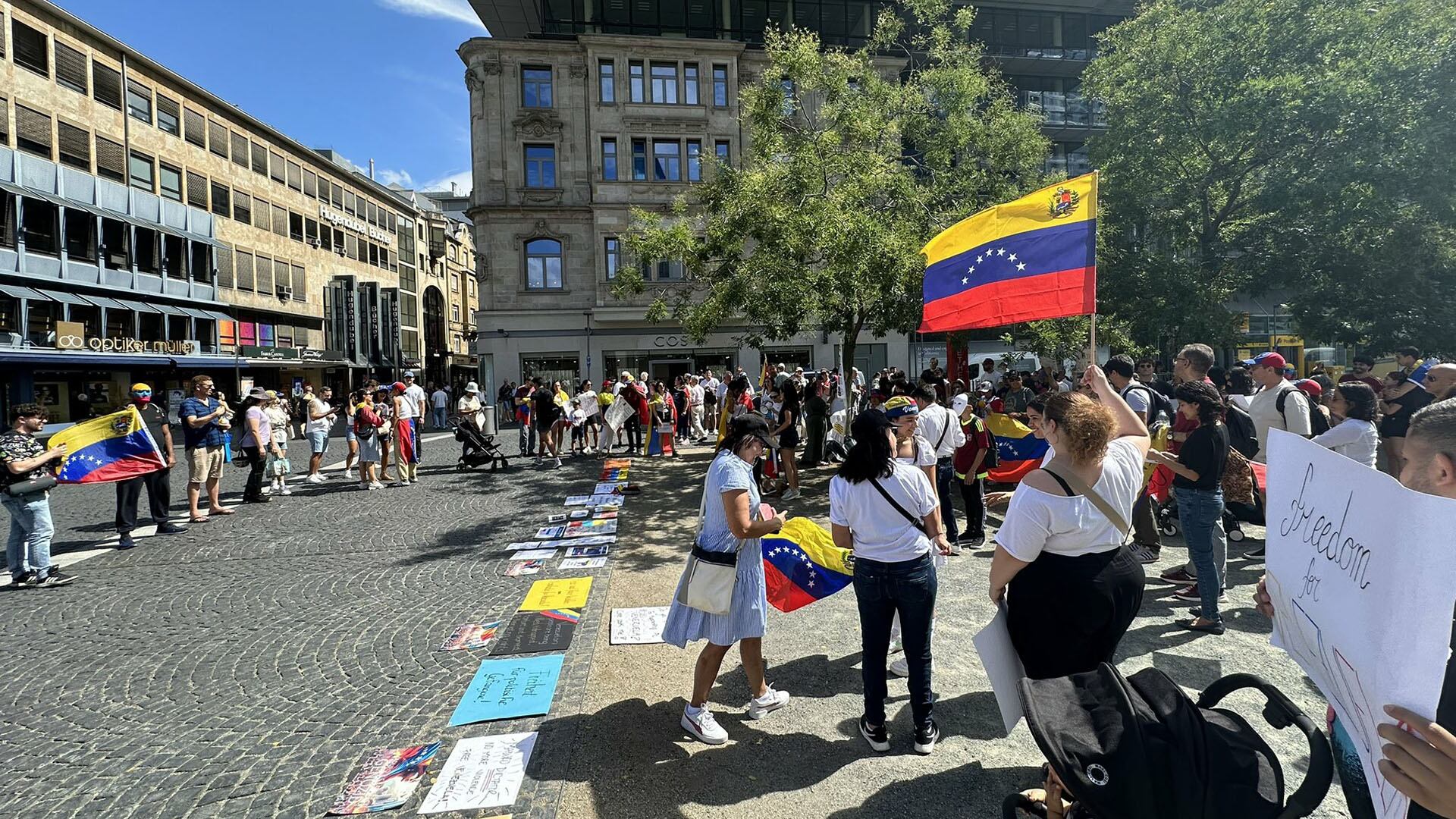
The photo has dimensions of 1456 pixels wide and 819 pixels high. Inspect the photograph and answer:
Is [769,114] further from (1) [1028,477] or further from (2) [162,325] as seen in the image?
(2) [162,325]

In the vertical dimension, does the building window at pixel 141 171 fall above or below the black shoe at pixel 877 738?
above

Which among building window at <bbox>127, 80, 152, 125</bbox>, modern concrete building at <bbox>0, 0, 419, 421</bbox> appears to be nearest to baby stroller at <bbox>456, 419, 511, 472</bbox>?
modern concrete building at <bbox>0, 0, 419, 421</bbox>

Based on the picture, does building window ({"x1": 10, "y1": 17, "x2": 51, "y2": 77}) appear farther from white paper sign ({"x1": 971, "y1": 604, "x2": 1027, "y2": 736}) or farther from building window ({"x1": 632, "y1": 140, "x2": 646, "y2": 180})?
white paper sign ({"x1": 971, "y1": 604, "x2": 1027, "y2": 736})

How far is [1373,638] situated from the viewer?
133cm

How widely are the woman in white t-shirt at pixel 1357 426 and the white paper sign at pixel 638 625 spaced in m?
5.52

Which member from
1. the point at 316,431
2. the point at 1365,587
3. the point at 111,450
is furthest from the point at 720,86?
the point at 1365,587

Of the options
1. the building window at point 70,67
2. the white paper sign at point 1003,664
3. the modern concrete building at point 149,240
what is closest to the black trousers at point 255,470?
the white paper sign at point 1003,664

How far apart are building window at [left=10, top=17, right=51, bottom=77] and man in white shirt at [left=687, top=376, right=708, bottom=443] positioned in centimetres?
2714

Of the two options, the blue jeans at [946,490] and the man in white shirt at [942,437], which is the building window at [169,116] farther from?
the blue jeans at [946,490]

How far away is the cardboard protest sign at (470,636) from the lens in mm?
5234

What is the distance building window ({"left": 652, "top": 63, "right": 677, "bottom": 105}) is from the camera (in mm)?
29312

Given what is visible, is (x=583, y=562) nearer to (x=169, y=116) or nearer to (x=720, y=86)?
(x=720, y=86)

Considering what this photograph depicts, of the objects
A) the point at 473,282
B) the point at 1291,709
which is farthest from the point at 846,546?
the point at 473,282

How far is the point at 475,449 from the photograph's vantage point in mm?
14773
